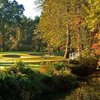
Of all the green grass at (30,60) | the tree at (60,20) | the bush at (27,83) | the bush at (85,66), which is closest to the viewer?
the bush at (27,83)

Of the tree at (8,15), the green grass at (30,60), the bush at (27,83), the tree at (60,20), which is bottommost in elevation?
the bush at (27,83)

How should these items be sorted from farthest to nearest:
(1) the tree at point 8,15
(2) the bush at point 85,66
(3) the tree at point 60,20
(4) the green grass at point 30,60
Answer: (1) the tree at point 8,15 < (3) the tree at point 60,20 < (4) the green grass at point 30,60 < (2) the bush at point 85,66

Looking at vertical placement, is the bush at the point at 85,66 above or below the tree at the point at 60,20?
below

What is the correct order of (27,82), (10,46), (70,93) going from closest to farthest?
(27,82) → (70,93) → (10,46)

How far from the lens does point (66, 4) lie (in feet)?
212

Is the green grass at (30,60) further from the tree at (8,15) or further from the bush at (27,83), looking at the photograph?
the tree at (8,15)

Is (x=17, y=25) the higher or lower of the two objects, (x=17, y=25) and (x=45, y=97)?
the higher

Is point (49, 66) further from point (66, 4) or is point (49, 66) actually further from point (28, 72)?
point (66, 4)

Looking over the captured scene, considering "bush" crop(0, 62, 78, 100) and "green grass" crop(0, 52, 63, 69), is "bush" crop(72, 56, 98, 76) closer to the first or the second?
"green grass" crop(0, 52, 63, 69)

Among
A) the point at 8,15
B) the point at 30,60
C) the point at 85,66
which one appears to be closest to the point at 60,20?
the point at 30,60

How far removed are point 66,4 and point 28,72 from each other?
32937 mm

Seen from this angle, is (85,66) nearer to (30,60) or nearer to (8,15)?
(30,60)

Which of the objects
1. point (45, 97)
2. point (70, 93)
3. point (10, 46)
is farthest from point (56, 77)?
point (10, 46)

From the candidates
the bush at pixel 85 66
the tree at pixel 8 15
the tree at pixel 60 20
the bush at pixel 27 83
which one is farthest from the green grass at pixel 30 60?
the tree at pixel 8 15
